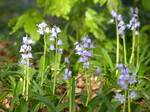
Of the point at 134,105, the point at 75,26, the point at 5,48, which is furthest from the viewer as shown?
the point at 5,48

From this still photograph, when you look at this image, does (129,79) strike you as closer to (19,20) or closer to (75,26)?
(19,20)

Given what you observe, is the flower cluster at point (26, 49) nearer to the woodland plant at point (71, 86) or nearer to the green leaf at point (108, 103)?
the woodland plant at point (71, 86)

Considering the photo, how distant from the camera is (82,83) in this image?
3570 mm

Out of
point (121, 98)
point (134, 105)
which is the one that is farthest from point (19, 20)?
point (121, 98)

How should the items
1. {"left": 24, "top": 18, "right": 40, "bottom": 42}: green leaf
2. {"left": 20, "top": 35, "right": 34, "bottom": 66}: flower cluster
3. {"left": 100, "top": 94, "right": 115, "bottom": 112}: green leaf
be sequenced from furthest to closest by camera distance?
{"left": 24, "top": 18, "right": 40, "bottom": 42}: green leaf, {"left": 20, "top": 35, "right": 34, "bottom": 66}: flower cluster, {"left": 100, "top": 94, "right": 115, "bottom": 112}: green leaf

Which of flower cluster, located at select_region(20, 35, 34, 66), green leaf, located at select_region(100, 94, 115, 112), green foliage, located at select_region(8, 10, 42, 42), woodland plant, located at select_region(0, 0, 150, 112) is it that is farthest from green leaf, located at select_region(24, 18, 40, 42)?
green leaf, located at select_region(100, 94, 115, 112)

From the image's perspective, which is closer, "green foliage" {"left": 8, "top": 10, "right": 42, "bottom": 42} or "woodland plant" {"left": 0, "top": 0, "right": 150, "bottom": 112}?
"woodland plant" {"left": 0, "top": 0, "right": 150, "bottom": 112}

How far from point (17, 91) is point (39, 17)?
1.23m

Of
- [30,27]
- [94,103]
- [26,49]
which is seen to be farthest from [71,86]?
[30,27]

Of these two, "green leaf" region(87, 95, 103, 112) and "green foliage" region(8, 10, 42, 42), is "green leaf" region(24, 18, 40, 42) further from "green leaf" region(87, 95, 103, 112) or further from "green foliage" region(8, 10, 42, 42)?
"green leaf" region(87, 95, 103, 112)

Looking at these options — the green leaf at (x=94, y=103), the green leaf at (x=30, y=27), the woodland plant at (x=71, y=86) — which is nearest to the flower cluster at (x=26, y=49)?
the woodland plant at (x=71, y=86)

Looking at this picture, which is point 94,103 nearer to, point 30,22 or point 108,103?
point 108,103

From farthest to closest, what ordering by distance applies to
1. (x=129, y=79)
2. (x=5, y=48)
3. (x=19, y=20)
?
(x=5, y=48), (x=19, y=20), (x=129, y=79)

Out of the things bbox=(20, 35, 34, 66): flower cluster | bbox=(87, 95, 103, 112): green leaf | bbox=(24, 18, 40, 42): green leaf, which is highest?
bbox=(24, 18, 40, 42): green leaf
